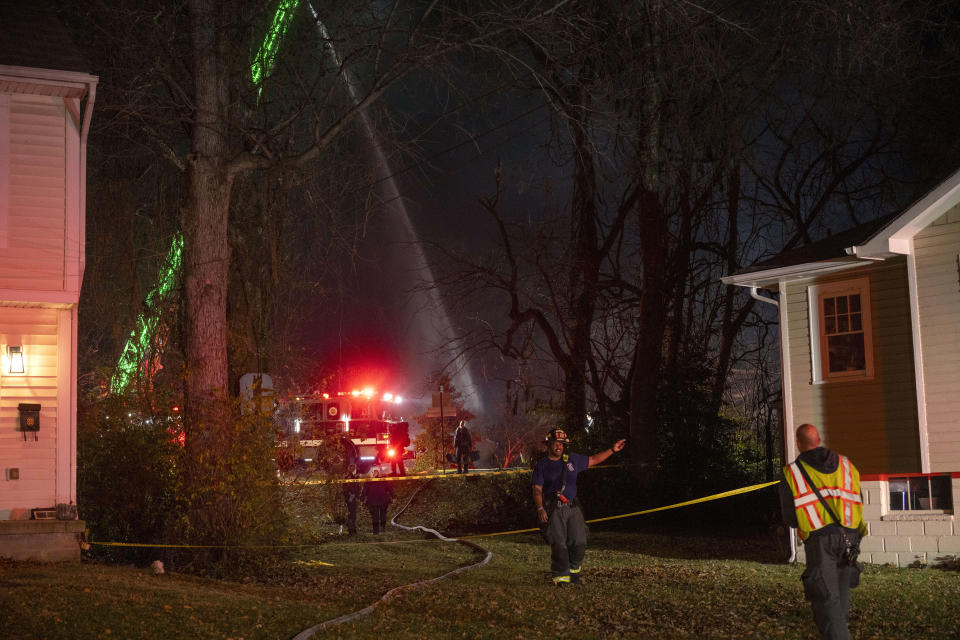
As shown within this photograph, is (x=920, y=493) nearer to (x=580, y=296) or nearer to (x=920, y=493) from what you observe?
(x=920, y=493)

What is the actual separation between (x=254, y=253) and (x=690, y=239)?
12256 millimetres

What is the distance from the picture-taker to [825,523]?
295 inches

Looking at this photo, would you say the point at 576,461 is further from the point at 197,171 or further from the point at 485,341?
the point at 485,341

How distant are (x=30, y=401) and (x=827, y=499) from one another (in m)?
10.8

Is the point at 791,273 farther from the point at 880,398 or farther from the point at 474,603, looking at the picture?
the point at 474,603

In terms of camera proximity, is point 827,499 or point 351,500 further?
point 351,500

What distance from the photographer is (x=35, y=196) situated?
1405 centimetres

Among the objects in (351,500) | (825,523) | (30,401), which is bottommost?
(351,500)

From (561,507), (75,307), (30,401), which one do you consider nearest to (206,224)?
(75,307)

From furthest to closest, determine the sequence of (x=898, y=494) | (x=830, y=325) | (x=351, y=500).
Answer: (x=351, y=500) → (x=830, y=325) → (x=898, y=494)

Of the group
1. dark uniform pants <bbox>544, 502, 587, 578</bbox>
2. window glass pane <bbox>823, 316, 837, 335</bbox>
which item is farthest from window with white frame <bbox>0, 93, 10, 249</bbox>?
window glass pane <bbox>823, 316, 837, 335</bbox>

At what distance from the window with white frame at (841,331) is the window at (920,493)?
164cm

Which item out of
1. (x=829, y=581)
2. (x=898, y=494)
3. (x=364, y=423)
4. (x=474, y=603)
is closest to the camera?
(x=829, y=581)

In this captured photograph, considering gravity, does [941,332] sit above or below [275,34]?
below
